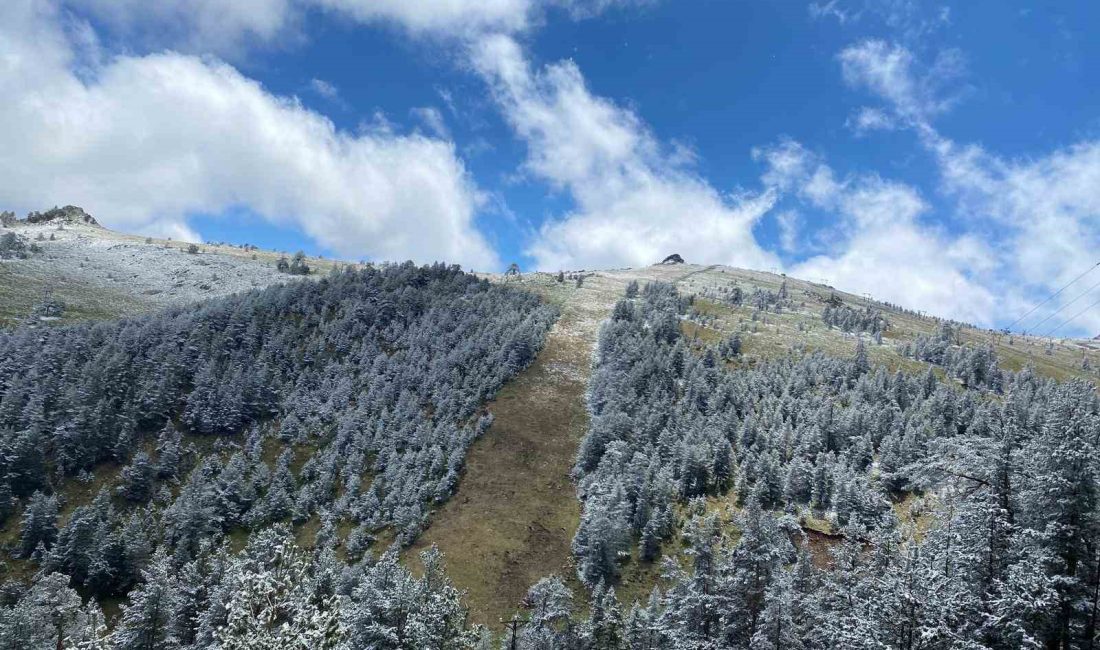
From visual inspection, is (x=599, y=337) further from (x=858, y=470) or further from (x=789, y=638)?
(x=789, y=638)

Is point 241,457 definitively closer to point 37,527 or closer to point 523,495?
point 37,527

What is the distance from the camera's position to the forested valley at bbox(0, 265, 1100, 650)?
2666 centimetres

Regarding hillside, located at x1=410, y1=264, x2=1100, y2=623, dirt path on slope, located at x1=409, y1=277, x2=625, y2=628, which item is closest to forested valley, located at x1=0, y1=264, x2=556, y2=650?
dirt path on slope, located at x1=409, y1=277, x2=625, y2=628

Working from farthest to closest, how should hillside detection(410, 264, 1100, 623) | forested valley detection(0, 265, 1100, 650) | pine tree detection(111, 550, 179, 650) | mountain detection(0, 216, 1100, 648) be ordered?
1. hillside detection(410, 264, 1100, 623)
2. pine tree detection(111, 550, 179, 650)
3. mountain detection(0, 216, 1100, 648)
4. forested valley detection(0, 265, 1100, 650)

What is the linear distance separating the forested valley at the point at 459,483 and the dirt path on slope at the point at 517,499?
361 centimetres

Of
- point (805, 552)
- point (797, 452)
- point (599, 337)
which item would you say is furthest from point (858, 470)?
point (599, 337)

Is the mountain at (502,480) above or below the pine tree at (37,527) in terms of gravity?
above

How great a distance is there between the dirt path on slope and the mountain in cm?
52

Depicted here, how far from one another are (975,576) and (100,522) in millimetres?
103331

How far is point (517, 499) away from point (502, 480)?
18.2ft

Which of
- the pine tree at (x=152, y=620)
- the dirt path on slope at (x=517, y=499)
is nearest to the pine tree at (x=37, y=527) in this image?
the pine tree at (x=152, y=620)

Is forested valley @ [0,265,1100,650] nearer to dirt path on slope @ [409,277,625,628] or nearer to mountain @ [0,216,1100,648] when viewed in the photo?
mountain @ [0,216,1100,648]

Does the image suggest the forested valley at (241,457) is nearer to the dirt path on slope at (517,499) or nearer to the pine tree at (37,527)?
the pine tree at (37,527)

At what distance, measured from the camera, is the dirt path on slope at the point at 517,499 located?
3447 inches
